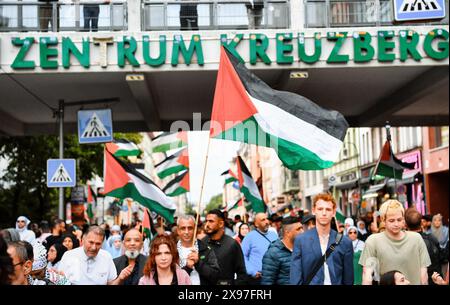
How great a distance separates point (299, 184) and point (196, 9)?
6133 cm

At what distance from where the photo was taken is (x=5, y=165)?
120 feet

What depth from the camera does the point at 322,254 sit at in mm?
6871

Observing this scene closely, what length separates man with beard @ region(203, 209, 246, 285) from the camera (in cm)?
849

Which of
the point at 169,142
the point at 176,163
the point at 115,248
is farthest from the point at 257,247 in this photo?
the point at 169,142

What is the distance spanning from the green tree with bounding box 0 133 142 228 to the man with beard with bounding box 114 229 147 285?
1084 inches

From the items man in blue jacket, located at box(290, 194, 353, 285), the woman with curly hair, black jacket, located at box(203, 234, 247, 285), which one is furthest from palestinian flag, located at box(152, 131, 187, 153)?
the woman with curly hair

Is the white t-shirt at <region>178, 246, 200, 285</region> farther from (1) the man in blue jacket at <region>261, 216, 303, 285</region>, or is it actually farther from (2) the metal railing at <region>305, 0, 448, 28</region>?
(2) the metal railing at <region>305, 0, 448, 28</region>

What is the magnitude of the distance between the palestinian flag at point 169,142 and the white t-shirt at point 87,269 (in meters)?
13.0

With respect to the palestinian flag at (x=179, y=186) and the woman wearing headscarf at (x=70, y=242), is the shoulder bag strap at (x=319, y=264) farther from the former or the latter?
the palestinian flag at (x=179, y=186)

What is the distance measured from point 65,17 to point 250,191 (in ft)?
24.0

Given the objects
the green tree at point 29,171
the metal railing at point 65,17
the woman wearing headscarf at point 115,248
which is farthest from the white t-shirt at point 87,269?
the green tree at point 29,171
